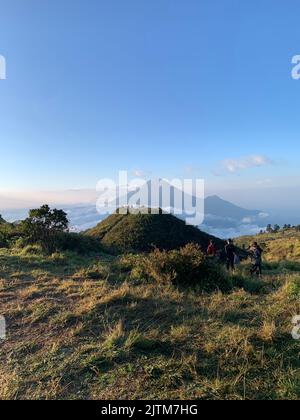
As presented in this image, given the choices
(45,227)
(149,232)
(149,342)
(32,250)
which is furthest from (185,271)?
(149,232)

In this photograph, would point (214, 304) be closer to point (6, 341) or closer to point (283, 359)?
point (283, 359)

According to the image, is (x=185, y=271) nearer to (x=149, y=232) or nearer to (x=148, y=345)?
(x=148, y=345)

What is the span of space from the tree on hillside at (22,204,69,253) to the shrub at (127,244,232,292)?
8.53m

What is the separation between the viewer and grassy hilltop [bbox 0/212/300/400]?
4359mm

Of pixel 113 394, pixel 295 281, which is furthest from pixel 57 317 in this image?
pixel 295 281

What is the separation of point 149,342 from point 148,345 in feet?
0.18

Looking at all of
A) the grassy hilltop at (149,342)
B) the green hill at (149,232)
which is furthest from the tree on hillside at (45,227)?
the green hill at (149,232)

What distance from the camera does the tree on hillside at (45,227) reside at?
19794mm

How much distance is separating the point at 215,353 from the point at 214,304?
8.54ft

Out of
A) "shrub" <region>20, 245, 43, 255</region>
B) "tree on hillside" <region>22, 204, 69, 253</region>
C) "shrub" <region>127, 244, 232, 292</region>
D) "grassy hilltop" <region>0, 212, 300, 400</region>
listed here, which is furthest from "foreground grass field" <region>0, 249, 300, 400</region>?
"tree on hillside" <region>22, 204, 69, 253</region>

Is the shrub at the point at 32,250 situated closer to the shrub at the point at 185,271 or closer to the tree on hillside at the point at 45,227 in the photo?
the tree on hillside at the point at 45,227

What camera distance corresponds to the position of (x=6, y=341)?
20.5ft

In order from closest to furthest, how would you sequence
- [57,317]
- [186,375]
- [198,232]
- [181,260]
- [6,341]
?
[186,375] < [6,341] < [57,317] < [181,260] < [198,232]

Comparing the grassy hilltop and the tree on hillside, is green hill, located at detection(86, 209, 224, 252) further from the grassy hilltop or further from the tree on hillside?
the grassy hilltop
